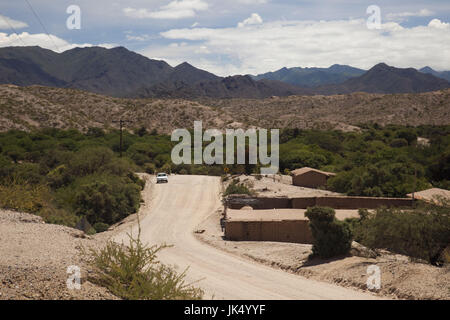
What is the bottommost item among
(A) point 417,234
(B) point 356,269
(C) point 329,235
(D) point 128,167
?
(B) point 356,269

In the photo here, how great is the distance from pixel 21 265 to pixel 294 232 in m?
16.5

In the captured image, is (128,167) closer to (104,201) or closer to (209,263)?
(104,201)

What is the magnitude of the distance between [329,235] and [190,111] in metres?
87.8

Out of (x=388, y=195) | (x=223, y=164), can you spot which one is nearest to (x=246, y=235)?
(x=388, y=195)

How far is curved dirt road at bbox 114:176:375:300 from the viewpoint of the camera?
49.8 ft

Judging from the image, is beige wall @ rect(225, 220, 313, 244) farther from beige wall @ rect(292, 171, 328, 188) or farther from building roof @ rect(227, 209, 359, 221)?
beige wall @ rect(292, 171, 328, 188)

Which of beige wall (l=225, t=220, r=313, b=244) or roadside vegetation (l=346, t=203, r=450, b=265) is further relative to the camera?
beige wall (l=225, t=220, r=313, b=244)

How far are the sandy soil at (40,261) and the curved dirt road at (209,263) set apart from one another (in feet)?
12.1

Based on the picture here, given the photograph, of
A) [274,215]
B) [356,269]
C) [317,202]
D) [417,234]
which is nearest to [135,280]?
[356,269]

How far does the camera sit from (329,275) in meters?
17.5

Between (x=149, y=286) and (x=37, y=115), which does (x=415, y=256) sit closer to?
(x=149, y=286)

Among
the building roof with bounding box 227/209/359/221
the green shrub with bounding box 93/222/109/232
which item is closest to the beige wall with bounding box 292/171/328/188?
the building roof with bounding box 227/209/359/221

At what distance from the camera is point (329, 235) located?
19.7 metres

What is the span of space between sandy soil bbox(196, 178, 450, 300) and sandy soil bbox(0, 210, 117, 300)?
26.2 ft
